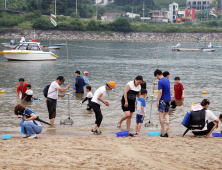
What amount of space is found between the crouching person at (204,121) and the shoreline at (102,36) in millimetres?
90525

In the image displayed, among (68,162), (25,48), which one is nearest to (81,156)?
(68,162)

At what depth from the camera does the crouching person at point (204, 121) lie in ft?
26.3

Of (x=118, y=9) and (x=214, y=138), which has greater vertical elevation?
(x=118, y=9)

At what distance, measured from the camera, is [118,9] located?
17075 centimetres

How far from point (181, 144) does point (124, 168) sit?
2.15 meters

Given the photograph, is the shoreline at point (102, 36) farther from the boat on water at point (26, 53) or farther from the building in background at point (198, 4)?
the building in background at point (198, 4)

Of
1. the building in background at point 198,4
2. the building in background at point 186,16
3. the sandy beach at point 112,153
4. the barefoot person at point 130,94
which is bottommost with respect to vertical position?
the sandy beach at point 112,153

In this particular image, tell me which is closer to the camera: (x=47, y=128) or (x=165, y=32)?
(x=47, y=128)

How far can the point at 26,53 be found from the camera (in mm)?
34219

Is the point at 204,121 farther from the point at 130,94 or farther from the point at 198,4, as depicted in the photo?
the point at 198,4

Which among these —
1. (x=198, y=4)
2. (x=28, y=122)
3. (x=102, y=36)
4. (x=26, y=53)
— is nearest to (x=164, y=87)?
(x=28, y=122)

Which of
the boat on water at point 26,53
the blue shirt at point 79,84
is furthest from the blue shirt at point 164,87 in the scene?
the boat on water at point 26,53

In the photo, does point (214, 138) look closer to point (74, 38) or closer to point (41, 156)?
point (41, 156)

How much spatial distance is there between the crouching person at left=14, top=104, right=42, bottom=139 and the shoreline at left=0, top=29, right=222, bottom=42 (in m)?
89.9
